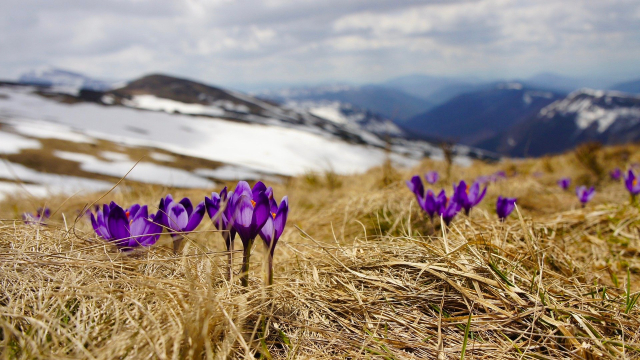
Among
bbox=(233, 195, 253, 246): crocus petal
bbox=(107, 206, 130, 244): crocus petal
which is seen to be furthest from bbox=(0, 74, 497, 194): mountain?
bbox=(233, 195, 253, 246): crocus petal

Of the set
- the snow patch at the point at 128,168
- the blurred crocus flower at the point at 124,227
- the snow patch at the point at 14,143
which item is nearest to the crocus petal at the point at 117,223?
the blurred crocus flower at the point at 124,227

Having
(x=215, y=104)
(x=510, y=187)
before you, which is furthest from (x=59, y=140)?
(x=215, y=104)

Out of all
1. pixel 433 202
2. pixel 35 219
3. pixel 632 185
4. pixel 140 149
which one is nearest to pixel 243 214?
pixel 433 202

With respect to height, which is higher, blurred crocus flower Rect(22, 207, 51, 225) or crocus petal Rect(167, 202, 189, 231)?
crocus petal Rect(167, 202, 189, 231)

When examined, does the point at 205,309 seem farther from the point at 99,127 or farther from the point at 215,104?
the point at 215,104

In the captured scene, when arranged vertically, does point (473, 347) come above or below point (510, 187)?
below

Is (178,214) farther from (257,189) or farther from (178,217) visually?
(257,189)

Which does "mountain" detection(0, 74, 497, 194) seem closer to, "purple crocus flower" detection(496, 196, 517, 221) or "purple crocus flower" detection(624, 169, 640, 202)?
"purple crocus flower" detection(496, 196, 517, 221)

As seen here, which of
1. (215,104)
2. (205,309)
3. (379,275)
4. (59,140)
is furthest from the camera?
(215,104)

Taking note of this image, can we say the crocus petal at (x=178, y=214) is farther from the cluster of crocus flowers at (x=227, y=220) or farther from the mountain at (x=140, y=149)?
the mountain at (x=140, y=149)
